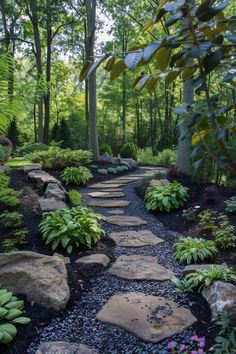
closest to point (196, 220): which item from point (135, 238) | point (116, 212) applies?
point (135, 238)

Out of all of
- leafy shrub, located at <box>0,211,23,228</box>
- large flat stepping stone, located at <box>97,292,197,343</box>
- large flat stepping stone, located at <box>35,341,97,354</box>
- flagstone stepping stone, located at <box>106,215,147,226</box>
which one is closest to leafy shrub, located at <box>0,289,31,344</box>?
large flat stepping stone, located at <box>35,341,97,354</box>

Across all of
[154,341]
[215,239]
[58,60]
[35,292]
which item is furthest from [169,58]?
[58,60]

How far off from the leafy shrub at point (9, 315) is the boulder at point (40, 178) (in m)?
3.22

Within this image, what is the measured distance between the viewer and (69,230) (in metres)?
3.22

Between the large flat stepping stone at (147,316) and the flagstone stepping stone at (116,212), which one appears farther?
the flagstone stepping stone at (116,212)

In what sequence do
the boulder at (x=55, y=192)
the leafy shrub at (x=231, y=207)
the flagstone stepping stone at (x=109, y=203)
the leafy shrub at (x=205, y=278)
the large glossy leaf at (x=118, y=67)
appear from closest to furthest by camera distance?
1. the large glossy leaf at (x=118, y=67)
2. the leafy shrub at (x=205, y=278)
3. the leafy shrub at (x=231, y=207)
4. the boulder at (x=55, y=192)
5. the flagstone stepping stone at (x=109, y=203)

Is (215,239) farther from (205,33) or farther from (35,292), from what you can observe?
(205,33)

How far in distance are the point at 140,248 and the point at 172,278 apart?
2.94 ft

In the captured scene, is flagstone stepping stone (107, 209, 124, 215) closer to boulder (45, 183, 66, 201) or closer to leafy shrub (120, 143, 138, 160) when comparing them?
boulder (45, 183, 66, 201)

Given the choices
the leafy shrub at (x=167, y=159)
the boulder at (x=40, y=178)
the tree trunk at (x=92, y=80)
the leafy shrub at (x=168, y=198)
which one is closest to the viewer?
the leafy shrub at (x=168, y=198)

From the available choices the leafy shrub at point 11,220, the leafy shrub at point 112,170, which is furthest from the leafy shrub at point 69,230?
the leafy shrub at point 112,170

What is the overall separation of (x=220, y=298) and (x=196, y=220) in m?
2.18

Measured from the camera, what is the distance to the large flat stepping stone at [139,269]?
284 centimetres

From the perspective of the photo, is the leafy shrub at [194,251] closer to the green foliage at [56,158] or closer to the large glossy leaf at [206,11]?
the large glossy leaf at [206,11]
